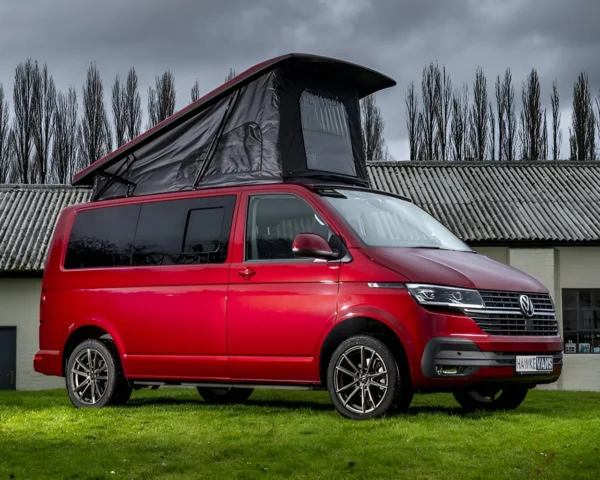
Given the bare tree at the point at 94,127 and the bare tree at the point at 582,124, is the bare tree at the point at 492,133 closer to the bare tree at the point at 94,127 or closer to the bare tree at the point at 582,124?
the bare tree at the point at 582,124

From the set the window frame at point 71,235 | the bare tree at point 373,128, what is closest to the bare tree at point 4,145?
the bare tree at point 373,128

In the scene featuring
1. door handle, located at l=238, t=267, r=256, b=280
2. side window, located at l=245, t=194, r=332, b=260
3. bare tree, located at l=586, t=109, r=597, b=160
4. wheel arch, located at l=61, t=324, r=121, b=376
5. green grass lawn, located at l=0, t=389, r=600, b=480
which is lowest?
green grass lawn, located at l=0, t=389, r=600, b=480

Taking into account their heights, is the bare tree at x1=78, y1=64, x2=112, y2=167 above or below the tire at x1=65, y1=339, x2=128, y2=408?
above

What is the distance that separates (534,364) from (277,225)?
8.56 ft

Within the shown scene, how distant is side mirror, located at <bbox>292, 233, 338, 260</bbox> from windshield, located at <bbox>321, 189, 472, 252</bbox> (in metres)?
0.37

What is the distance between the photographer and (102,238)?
11.3 m

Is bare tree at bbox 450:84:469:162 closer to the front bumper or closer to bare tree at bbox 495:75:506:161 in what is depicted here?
bare tree at bbox 495:75:506:161

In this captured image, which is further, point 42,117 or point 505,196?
point 42,117

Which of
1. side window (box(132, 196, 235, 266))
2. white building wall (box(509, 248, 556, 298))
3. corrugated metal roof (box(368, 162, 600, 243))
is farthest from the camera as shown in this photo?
corrugated metal roof (box(368, 162, 600, 243))

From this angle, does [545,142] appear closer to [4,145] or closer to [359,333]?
[4,145]

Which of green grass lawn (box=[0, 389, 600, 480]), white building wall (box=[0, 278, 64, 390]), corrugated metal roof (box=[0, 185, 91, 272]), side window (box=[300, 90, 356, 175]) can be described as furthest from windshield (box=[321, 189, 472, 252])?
white building wall (box=[0, 278, 64, 390])

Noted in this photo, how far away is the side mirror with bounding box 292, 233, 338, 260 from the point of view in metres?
9.08

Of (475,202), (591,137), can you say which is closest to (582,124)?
(591,137)

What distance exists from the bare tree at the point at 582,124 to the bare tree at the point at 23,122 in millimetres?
22906
